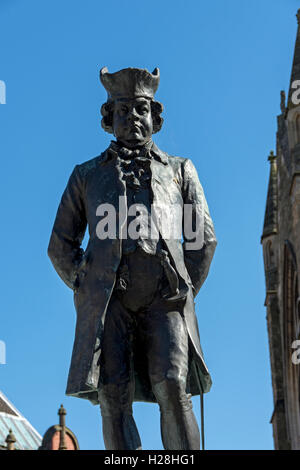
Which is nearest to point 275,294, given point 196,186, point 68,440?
point 68,440

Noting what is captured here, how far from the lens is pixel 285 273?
4362 cm

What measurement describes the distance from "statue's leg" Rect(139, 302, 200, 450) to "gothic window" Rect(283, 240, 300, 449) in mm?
35456

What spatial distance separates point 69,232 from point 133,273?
0.65m

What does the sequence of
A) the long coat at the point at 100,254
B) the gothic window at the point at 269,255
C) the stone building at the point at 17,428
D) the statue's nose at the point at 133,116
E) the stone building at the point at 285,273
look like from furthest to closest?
the gothic window at the point at 269,255 < the stone building at the point at 17,428 < the stone building at the point at 285,273 < the statue's nose at the point at 133,116 < the long coat at the point at 100,254

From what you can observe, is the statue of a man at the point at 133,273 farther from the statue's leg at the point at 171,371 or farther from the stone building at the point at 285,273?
the stone building at the point at 285,273

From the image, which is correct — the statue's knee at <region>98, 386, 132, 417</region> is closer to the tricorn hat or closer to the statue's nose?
the statue's nose

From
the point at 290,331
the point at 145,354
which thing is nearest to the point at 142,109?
the point at 145,354

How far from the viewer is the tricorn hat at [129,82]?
7.09 meters

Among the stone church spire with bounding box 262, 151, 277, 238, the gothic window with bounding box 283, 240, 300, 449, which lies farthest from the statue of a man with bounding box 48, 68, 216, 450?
the stone church spire with bounding box 262, 151, 277, 238

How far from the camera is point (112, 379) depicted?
6453 millimetres

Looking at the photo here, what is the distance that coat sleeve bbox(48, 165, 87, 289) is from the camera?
6.89 meters

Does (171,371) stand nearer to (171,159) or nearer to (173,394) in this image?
(173,394)

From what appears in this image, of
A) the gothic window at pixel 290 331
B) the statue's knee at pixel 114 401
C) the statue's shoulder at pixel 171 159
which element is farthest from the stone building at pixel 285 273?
the statue's knee at pixel 114 401

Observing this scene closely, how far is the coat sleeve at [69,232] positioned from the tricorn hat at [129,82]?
2.02 ft
